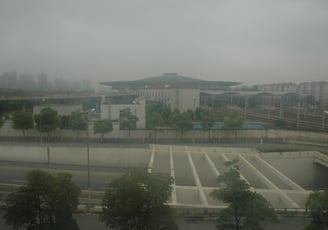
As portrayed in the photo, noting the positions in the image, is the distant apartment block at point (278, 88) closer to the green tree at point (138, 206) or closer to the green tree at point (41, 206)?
the green tree at point (138, 206)

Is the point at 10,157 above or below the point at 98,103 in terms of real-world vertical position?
below

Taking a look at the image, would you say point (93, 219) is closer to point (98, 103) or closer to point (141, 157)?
point (141, 157)

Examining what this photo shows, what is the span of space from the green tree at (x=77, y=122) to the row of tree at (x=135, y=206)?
382cm

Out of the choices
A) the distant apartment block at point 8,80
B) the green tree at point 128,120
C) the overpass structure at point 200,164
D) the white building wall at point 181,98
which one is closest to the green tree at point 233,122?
the overpass structure at point 200,164

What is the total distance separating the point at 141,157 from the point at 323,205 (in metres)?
4.61

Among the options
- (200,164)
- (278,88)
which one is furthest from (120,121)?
(278,88)

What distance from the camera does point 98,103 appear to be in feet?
24.5

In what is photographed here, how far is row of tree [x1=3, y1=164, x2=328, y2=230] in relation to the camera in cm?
259

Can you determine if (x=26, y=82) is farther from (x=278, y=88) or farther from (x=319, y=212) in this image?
(x=278, y=88)

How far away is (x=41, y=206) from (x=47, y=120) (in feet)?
14.4

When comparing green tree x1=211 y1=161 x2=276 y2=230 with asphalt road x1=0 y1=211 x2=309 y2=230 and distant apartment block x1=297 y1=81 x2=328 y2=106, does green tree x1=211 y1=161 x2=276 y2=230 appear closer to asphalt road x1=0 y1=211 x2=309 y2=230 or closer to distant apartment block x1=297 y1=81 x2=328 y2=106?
asphalt road x1=0 y1=211 x2=309 y2=230

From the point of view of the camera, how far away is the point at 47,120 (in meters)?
6.73

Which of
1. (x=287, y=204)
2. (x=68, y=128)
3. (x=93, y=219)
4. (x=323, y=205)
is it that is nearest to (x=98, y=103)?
(x=68, y=128)

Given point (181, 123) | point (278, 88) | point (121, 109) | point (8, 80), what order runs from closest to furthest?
point (8, 80) < point (181, 123) < point (121, 109) < point (278, 88)
